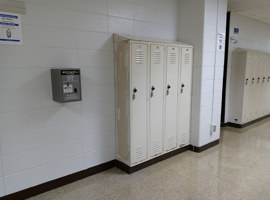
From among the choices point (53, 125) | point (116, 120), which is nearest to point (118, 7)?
point (116, 120)

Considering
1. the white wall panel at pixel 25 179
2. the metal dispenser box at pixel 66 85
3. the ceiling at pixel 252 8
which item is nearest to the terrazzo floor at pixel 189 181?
the white wall panel at pixel 25 179

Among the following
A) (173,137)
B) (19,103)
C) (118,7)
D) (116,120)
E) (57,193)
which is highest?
(118,7)

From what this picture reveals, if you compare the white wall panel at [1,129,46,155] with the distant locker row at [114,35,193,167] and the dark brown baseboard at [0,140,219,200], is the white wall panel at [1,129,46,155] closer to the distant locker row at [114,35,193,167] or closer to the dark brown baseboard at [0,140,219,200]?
the dark brown baseboard at [0,140,219,200]

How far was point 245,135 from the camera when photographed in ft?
15.1

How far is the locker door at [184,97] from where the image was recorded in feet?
11.2

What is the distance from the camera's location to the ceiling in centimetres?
405

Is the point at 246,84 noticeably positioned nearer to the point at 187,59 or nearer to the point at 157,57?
the point at 187,59

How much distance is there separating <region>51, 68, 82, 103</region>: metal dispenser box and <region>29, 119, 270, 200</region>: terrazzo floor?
A: 1.17 m

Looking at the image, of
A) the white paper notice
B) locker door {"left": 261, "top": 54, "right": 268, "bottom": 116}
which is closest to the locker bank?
the white paper notice

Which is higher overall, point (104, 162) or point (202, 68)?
point (202, 68)

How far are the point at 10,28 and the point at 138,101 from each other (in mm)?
1713

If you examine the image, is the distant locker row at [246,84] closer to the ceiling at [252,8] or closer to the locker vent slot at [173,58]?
the ceiling at [252,8]

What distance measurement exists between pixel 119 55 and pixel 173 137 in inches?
64.7

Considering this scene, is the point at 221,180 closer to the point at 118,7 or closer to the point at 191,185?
the point at 191,185
